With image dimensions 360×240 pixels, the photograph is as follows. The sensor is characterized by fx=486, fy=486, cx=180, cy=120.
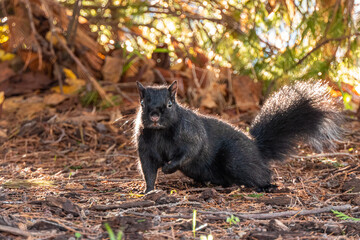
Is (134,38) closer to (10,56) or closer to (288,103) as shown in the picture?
(10,56)

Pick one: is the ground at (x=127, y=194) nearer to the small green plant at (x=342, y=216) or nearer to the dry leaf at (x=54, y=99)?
the small green plant at (x=342, y=216)

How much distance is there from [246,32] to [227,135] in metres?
2.23

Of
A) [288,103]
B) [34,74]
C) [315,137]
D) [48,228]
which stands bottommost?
[48,228]

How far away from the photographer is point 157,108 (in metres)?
3.13

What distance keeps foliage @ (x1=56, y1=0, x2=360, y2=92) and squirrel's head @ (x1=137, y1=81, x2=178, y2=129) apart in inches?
68.7

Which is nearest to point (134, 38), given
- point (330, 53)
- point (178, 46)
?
point (178, 46)

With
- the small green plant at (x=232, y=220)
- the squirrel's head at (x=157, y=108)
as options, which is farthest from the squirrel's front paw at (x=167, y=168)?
the small green plant at (x=232, y=220)

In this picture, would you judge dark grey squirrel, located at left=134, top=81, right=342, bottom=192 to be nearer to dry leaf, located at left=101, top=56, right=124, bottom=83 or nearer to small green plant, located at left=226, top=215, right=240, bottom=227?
small green plant, located at left=226, top=215, right=240, bottom=227

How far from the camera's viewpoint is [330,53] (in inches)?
191

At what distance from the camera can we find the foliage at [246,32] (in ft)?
15.2

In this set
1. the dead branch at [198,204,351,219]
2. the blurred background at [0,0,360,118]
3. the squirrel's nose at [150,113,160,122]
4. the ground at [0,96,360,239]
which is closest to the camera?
the ground at [0,96,360,239]

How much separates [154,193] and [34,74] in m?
3.67

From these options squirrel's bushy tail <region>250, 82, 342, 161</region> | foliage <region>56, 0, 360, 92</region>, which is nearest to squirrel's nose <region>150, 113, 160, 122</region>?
squirrel's bushy tail <region>250, 82, 342, 161</region>

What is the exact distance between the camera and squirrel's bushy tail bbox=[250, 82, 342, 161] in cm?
370
